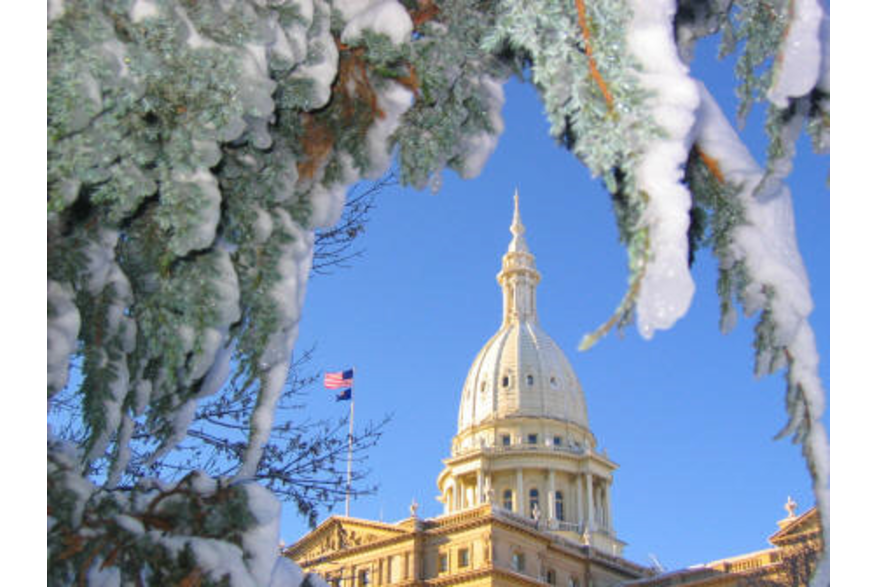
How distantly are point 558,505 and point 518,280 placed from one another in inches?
1014

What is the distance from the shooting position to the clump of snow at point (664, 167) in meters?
2.98

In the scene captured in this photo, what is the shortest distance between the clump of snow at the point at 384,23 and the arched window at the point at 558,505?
73454mm

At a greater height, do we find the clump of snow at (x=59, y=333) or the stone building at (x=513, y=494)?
the stone building at (x=513, y=494)

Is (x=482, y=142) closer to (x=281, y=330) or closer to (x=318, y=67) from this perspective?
(x=318, y=67)

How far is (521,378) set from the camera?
83.1 meters

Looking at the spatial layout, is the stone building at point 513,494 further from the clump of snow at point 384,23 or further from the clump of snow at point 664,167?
the clump of snow at point 664,167

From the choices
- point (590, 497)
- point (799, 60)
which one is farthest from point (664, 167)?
point (590, 497)

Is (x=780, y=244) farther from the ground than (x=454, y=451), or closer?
closer

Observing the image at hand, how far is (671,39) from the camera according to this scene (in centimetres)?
334

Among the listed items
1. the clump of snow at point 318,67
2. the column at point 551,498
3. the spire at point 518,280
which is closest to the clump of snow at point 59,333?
the clump of snow at point 318,67

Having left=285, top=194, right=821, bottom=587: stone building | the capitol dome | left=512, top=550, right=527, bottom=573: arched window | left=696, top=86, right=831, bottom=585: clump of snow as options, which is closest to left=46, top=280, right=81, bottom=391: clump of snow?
left=696, top=86, right=831, bottom=585: clump of snow

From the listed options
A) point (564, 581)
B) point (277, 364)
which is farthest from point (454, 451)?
point (277, 364)
